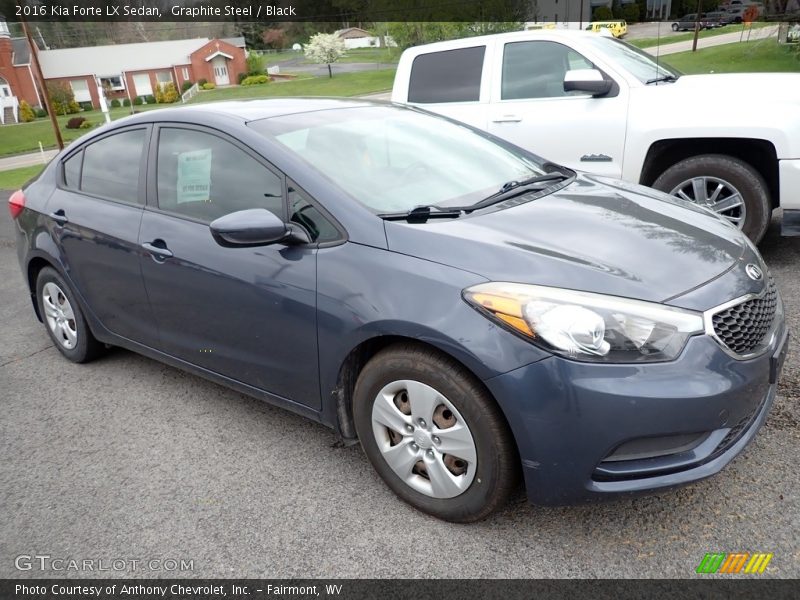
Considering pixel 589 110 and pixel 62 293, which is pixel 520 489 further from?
pixel 589 110

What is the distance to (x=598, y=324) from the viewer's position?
2.05m

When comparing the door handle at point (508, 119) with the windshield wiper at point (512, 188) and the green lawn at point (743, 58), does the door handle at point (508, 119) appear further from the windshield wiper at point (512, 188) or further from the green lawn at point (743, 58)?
the green lawn at point (743, 58)

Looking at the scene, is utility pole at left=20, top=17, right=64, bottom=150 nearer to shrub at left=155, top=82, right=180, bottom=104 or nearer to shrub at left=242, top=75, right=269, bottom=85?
shrub at left=155, top=82, right=180, bottom=104

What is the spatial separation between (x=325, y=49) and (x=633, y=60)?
67779 millimetres

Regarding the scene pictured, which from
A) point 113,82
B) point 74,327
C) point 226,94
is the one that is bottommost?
point 226,94

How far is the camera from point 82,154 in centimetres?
395

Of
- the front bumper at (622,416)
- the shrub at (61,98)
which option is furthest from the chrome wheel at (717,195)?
the shrub at (61,98)

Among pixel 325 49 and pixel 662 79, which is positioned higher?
pixel 325 49

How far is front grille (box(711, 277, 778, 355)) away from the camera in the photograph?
7.06 feet

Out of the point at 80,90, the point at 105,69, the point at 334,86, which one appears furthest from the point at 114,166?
the point at 80,90

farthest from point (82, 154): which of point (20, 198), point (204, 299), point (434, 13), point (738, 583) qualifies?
point (434, 13)

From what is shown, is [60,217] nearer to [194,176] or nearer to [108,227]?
[108,227]

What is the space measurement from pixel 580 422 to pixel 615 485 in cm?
29

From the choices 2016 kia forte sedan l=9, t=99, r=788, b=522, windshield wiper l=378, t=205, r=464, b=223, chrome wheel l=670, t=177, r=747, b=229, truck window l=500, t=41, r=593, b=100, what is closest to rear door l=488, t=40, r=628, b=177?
truck window l=500, t=41, r=593, b=100
